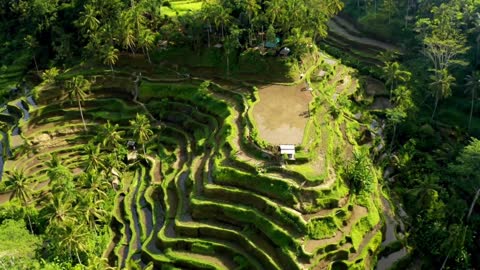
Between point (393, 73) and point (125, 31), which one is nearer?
point (393, 73)

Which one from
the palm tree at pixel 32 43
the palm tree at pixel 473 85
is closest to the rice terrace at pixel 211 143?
the palm tree at pixel 32 43

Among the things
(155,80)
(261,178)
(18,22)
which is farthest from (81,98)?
(18,22)

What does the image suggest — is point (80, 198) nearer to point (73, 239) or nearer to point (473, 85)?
point (73, 239)

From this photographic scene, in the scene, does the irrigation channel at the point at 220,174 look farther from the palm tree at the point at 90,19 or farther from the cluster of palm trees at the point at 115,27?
the palm tree at the point at 90,19

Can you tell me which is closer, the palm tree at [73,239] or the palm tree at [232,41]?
the palm tree at [73,239]

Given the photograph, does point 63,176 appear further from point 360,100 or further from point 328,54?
point 328,54

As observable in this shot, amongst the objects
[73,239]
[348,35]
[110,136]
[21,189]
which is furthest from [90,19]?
[348,35]
